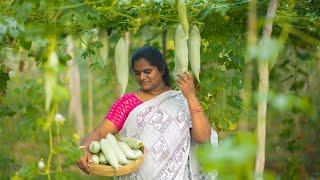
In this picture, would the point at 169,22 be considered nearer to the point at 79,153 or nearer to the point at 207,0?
the point at 207,0

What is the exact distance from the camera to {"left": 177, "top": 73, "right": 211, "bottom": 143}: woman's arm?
3.83m

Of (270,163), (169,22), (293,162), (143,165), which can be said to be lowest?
(270,163)

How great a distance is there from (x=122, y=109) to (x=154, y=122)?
0.21 meters

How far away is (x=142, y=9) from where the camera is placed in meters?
4.03

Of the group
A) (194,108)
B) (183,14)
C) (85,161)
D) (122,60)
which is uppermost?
(183,14)

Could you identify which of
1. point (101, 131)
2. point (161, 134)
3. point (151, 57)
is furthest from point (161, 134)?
point (151, 57)

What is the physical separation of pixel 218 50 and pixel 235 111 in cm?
52

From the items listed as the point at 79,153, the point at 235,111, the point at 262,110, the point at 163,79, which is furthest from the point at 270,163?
the point at 79,153

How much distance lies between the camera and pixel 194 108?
3.86 m

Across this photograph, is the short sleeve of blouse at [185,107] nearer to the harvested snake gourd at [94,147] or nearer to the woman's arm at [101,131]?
the woman's arm at [101,131]

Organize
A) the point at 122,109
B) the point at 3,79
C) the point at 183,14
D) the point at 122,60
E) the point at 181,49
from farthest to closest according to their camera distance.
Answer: the point at 3,79, the point at 122,109, the point at 122,60, the point at 181,49, the point at 183,14

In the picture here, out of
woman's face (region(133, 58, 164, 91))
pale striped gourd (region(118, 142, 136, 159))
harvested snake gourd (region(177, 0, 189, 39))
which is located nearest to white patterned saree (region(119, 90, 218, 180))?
woman's face (region(133, 58, 164, 91))

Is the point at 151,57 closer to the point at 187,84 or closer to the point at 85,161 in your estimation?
the point at 187,84

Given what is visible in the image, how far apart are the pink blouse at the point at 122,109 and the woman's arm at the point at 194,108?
1.43 ft
